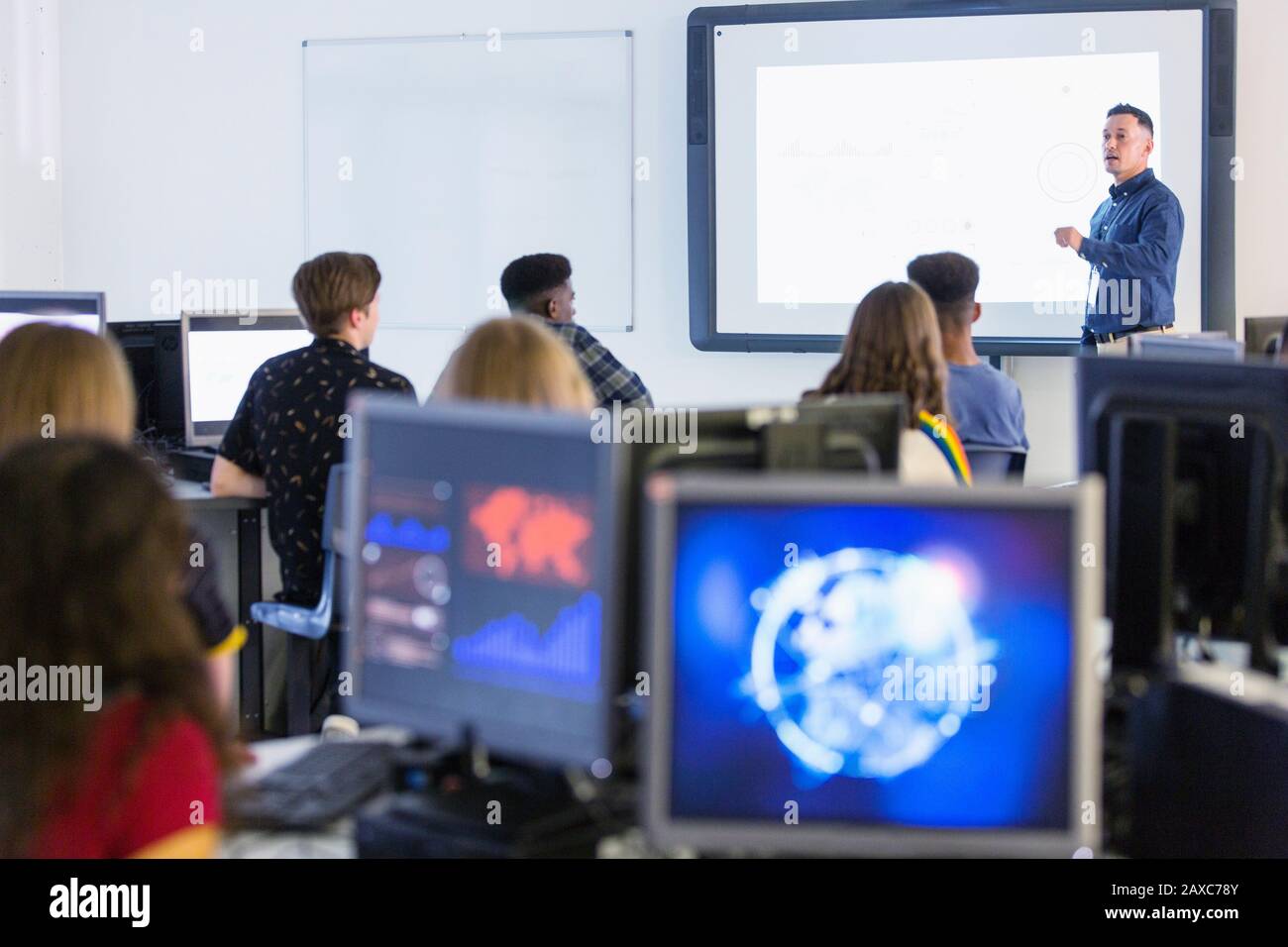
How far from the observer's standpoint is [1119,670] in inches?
80.8

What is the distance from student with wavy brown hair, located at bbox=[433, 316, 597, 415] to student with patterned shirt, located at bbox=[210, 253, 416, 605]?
158 centimetres

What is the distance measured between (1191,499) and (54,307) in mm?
3305

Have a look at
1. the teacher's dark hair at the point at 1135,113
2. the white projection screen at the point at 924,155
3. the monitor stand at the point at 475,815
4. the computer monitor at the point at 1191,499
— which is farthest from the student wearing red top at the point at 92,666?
the white projection screen at the point at 924,155

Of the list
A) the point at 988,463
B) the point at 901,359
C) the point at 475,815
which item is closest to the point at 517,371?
the point at 475,815

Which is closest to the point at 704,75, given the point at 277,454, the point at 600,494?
the point at 277,454

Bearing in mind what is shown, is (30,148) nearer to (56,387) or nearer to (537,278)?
(537,278)

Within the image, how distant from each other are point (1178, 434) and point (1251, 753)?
1.96 ft

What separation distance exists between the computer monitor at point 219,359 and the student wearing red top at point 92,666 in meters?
3.10

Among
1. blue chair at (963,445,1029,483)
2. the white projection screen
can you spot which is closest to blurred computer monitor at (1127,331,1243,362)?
blue chair at (963,445,1029,483)

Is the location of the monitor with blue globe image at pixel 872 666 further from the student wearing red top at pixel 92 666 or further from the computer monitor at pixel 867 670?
the student wearing red top at pixel 92 666

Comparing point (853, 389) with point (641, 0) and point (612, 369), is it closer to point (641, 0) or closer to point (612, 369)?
point (612, 369)

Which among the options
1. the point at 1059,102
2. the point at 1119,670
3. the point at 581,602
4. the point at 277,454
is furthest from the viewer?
the point at 1059,102

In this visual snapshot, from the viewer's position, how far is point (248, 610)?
4.16m
